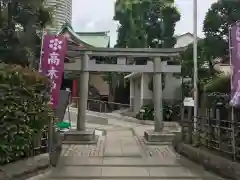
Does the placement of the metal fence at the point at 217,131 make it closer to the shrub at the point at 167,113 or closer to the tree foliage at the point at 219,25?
the tree foliage at the point at 219,25

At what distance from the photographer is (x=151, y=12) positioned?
25.1m

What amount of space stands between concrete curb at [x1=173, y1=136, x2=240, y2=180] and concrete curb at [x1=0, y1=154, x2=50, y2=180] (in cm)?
392

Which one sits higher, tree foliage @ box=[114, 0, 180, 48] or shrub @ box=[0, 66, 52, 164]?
tree foliage @ box=[114, 0, 180, 48]

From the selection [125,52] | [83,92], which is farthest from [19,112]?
[125,52]

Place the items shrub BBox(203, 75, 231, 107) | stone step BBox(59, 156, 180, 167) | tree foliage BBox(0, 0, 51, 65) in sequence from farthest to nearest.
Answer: tree foliage BBox(0, 0, 51, 65) → stone step BBox(59, 156, 180, 167) → shrub BBox(203, 75, 231, 107)

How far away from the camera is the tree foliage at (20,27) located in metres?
10.7

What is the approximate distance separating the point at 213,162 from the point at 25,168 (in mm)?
4303

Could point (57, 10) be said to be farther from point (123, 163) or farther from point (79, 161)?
point (123, 163)

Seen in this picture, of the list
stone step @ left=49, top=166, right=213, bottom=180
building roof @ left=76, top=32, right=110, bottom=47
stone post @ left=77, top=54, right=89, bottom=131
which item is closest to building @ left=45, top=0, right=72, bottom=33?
stone post @ left=77, top=54, right=89, bottom=131

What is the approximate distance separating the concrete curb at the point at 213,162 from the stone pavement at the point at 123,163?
181 millimetres

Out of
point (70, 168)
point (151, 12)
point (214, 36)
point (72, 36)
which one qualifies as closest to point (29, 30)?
point (70, 168)

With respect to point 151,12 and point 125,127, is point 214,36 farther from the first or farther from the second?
point 151,12

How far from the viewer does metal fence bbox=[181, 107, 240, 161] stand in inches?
322

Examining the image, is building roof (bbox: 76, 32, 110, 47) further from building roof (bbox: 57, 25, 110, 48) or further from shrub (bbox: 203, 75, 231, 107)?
shrub (bbox: 203, 75, 231, 107)
